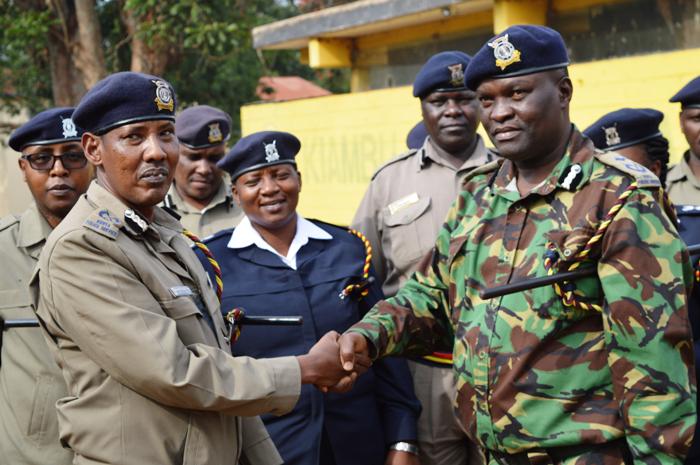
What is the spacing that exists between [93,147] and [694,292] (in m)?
2.16

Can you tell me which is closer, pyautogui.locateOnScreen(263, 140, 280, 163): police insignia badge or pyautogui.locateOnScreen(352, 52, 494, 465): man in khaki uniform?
pyautogui.locateOnScreen(263, 140, 280, 163): police insignia badge

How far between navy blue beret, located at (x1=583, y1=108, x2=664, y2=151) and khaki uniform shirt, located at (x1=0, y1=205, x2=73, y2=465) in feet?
8.68

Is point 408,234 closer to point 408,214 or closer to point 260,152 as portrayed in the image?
point 408,214

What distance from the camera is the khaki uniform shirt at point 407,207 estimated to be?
178 inches

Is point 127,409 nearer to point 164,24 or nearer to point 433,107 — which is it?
point 433,107

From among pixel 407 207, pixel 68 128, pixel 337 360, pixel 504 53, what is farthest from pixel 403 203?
pixel 504 53

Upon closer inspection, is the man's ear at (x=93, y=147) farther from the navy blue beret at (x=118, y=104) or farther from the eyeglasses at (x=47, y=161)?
the eyeglasses at (x=47, y=161)

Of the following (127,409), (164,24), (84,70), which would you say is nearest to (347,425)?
(127,409)

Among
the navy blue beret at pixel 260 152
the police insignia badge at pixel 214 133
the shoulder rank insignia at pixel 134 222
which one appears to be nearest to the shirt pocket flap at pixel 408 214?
the navy blue beret at pixel 260 152

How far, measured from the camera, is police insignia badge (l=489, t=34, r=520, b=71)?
293cm

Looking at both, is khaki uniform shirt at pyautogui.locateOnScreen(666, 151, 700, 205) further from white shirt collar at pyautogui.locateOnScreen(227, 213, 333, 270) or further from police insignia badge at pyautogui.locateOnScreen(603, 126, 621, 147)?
white shirt collar at pyautogui.locateOnScreen(227, 213, 333, 270)

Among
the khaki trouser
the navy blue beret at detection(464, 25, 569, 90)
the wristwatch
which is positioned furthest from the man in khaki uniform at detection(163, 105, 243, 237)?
the navy blue beret at detection(464, 25, 569, 90)

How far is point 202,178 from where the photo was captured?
5395mm

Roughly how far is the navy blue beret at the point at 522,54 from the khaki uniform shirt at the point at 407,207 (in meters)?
1.46
